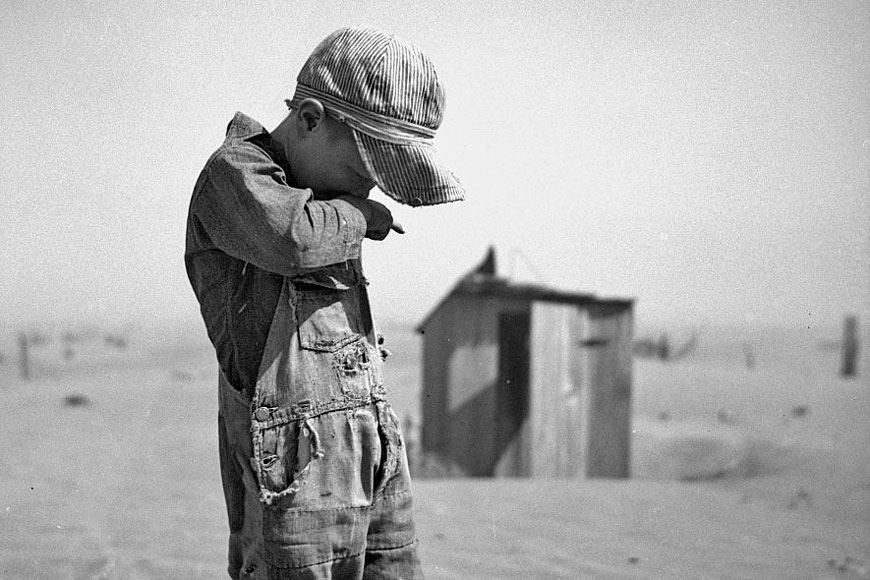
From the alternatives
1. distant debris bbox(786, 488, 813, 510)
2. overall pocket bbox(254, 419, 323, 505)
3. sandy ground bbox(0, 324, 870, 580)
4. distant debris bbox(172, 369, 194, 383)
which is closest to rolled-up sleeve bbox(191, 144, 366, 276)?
overall pocket bbox(254, 419, 323, 505)

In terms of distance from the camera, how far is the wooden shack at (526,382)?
575cm

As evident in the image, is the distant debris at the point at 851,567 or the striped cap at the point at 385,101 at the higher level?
the striped cap at the point at 385,101

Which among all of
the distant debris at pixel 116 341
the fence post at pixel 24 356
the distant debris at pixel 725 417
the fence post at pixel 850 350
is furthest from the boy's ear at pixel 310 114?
the fence post at pixel 850 350

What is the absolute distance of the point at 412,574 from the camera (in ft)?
5.77

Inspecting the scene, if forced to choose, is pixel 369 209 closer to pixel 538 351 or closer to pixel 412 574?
pixel 412 574

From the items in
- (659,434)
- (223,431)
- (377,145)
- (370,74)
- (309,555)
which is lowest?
(659,434)

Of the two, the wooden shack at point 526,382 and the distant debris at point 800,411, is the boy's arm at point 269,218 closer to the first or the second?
the wooden shack at point 526,382

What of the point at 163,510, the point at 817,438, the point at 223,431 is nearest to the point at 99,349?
the point at 163,510

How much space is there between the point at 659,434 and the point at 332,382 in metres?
7.45

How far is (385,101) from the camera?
1580 millimetres

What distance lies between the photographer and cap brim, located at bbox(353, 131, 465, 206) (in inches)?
62.6

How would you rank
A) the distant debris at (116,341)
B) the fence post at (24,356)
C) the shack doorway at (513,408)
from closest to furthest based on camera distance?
the shack doorway at (513,408) < the fence post at (24,356) < the distant debris at (116,341)

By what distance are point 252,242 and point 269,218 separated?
67 millimetres

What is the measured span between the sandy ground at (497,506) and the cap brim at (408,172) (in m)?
2.28
